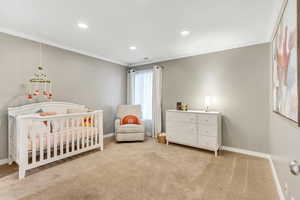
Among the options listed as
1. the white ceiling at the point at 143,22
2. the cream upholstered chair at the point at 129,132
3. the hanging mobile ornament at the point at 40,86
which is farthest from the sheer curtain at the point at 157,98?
the hanging mobile ornament at the point at 40,86

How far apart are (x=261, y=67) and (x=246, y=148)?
168cm

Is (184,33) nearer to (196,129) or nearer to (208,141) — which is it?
(196,129)

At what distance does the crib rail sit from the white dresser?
173cm

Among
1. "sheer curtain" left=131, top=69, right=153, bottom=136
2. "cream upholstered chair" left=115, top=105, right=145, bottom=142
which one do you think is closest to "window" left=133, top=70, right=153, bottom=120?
"sheer curtain" left=131, top=69, right=153, bottom=136

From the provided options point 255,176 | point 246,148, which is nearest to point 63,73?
point 255,176

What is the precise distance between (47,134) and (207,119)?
2.98m

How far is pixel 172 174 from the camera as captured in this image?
212 cm

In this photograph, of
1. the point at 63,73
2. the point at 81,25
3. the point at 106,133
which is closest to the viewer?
the point at 81,25

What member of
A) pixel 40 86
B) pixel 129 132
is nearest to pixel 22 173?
pixel 40 86

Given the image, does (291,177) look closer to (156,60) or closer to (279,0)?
(279,0)

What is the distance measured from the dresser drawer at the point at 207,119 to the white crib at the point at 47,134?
7.20 ft

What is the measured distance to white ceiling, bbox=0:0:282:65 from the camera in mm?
1788

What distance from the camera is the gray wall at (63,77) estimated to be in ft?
8.11

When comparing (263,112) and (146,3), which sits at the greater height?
(146,3)
